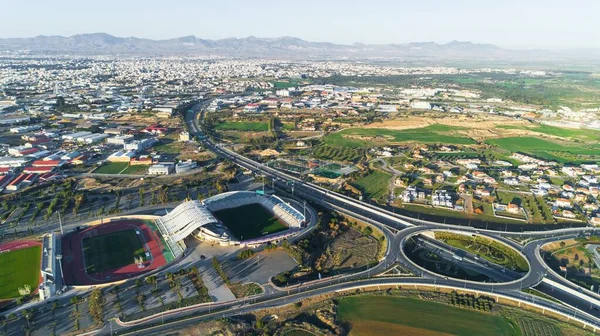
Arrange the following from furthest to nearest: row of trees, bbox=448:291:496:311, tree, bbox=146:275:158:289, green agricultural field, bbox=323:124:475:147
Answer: green agricultural field, bbox=323:124:475:147, tree, bbox=146:275:158:289, row of trees, bbox=448:291:496:311

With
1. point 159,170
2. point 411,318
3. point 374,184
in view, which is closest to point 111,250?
point 159,170

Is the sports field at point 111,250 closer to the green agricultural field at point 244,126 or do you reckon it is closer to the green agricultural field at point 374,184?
the green agricultural field at point 374,184

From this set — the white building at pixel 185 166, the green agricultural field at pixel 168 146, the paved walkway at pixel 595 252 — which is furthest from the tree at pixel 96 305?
the green agricultural field at pixel 168 146

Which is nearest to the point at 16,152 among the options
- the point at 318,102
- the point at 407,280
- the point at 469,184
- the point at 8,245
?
the point at 8,245

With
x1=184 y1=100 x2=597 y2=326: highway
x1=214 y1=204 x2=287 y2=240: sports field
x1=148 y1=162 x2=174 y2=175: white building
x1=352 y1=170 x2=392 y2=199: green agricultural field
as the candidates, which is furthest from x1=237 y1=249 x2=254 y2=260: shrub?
x1=148 y1=162 x2=174 y2=175: white building

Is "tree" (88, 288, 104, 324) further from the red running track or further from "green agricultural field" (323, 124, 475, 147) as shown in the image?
"green agricultural field" (323, 124, 475, 147)

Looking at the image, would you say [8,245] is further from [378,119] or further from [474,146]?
[378,119]
